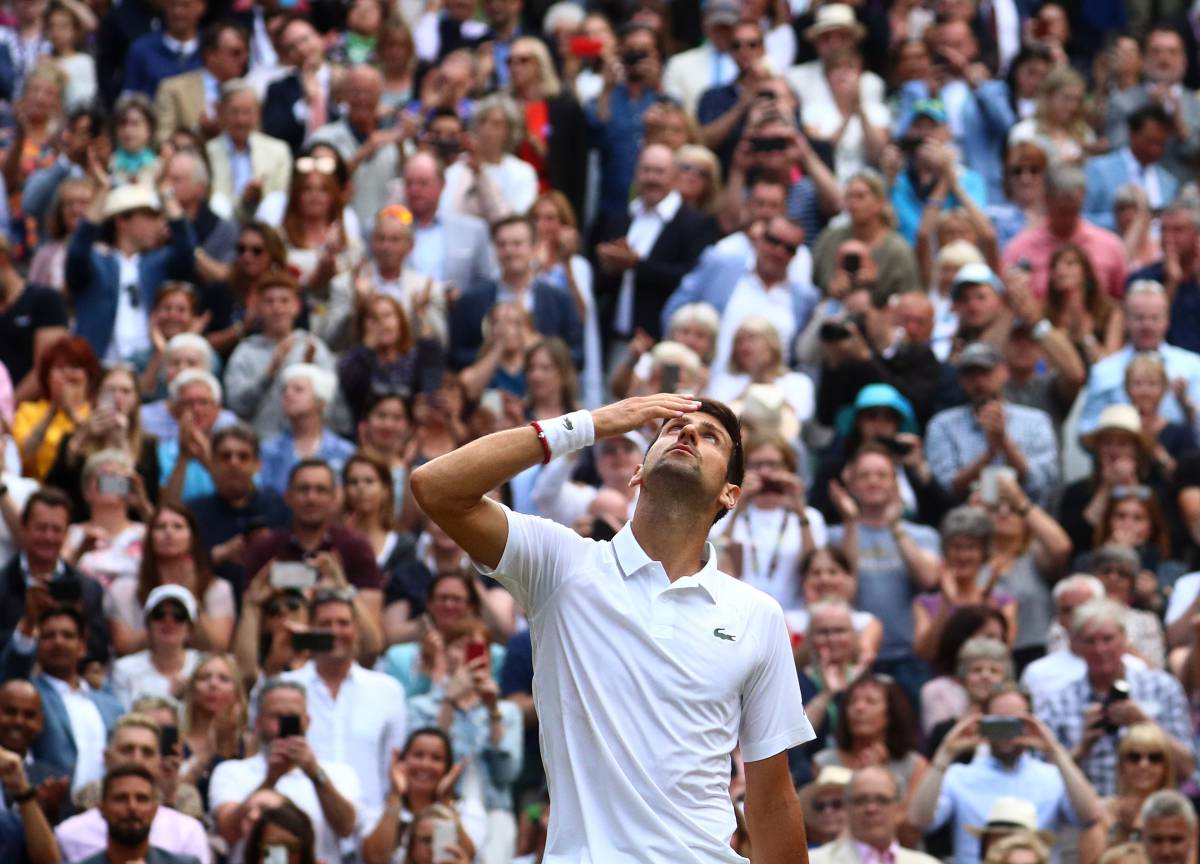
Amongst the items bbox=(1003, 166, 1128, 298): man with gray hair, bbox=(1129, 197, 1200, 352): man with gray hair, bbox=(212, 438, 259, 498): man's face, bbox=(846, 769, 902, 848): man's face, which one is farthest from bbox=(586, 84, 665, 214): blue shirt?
bbox=(846, 769, 902, 848): man's face

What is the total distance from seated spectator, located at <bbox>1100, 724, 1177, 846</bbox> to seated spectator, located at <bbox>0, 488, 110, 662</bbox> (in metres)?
4.28

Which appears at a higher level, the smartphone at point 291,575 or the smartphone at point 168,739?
the smartphone at point 291,575

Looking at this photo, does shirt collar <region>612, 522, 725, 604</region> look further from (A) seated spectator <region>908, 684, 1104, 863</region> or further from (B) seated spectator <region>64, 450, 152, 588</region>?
(B) seated spectator <region>64, 450, 152, 588</region>

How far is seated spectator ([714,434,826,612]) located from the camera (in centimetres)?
1207

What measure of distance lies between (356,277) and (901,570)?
3459mm

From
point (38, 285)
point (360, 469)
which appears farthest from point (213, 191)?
point (360, 469)

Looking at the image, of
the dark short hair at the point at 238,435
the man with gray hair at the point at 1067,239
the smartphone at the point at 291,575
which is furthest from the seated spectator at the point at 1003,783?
the man with gray hair at the point at 1067,239

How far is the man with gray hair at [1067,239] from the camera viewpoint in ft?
48.8

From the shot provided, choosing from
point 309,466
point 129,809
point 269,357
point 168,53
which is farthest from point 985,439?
point 168,53

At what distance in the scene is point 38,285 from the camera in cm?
1434

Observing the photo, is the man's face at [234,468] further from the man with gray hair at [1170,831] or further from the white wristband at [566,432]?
the white wristband at [566,432]

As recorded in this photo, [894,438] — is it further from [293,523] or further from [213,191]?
[213,191]

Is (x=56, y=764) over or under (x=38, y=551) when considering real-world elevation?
under

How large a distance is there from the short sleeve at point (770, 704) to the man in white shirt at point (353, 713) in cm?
489
